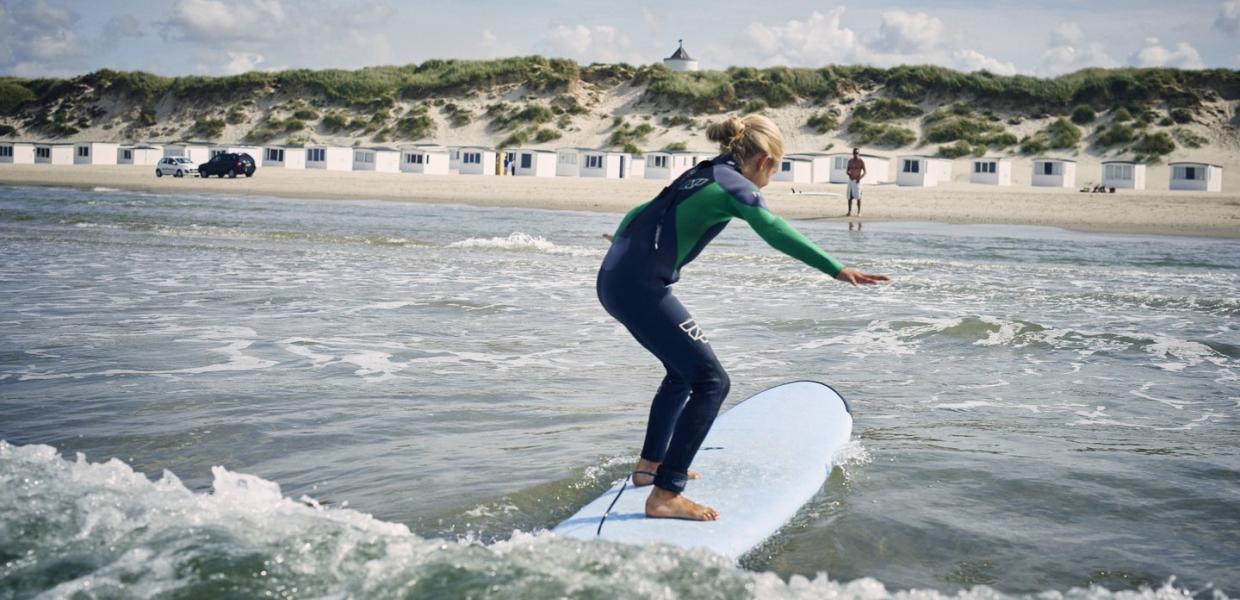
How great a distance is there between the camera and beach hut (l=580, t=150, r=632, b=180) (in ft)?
159

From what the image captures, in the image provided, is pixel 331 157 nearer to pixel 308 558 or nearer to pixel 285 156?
pixel 285 156

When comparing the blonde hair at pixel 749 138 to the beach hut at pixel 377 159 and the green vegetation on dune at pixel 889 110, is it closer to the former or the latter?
the beach hut at pixel 377 159

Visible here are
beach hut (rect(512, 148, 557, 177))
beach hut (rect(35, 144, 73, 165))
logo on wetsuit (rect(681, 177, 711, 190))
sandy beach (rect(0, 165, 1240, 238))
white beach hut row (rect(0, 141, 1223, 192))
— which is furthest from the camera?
beach hut (rect(35, 144, 73, 165))

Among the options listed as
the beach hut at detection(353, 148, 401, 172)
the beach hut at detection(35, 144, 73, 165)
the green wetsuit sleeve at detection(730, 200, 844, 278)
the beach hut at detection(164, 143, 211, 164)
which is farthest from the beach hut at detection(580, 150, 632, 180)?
the green wetsuit sleeve at detection(730, 200, 844, 278)

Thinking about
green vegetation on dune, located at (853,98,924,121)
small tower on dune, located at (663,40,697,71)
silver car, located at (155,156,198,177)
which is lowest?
silver car, located at (155,156,198,177)

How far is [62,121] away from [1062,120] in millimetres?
67210

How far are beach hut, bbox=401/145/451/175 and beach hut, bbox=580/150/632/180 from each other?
828cm

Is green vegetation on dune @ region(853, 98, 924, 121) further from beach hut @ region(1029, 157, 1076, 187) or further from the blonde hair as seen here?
the blonde hair

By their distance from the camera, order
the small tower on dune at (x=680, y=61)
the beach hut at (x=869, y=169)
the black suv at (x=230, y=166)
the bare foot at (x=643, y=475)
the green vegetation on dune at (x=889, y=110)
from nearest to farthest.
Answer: the bare foot at (x=643, y=475)
the black suv at (x=230, y=166)
the beach hut at (x=869, y=169)
the green vegetation on dune at (x=889, y=110)
the small tower on dune at (x=680, y=61)

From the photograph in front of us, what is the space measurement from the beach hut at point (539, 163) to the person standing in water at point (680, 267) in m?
46.5

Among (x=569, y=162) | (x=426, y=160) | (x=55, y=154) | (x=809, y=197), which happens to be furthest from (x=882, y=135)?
(x=55, y=154)

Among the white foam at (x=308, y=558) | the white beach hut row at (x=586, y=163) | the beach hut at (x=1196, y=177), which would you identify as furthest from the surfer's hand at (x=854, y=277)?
the beach hut at (x=1196, y=177)

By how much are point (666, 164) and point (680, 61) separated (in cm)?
5069

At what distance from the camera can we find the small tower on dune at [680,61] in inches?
3728
